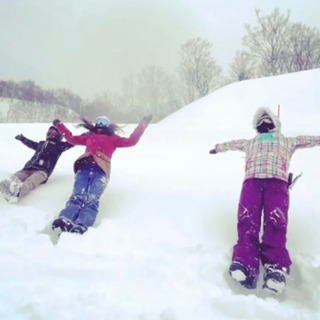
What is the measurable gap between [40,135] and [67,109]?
51.1ft

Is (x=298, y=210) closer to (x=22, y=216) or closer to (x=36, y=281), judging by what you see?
(x=36, y=281)

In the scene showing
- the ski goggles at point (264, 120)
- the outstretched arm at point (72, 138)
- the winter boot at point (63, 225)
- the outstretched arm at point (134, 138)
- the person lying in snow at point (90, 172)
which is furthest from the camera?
the outstretched arm at point (72, 138)

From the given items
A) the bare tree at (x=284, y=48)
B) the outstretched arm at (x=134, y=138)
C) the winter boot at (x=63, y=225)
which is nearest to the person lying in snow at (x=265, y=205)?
the outstretched arm at (x=134, y=138)

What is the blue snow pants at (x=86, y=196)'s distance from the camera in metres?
2.93

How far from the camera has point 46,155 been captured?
4410mm

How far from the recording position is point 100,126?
4.17 m

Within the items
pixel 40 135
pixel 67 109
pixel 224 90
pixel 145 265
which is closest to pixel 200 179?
pixel 145 265

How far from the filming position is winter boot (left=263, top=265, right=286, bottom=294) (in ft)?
6.91

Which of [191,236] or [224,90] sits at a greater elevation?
[224,90]

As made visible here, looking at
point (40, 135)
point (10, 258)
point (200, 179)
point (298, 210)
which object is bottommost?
point (10, 258)

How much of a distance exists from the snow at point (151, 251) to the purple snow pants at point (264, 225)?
Answer: 0.70 ft

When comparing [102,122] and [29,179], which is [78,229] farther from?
[102,122]

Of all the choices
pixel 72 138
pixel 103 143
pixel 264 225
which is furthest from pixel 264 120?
pixel 72 138

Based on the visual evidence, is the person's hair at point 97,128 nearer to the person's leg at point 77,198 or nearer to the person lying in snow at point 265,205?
the person's leg at point 77,198
